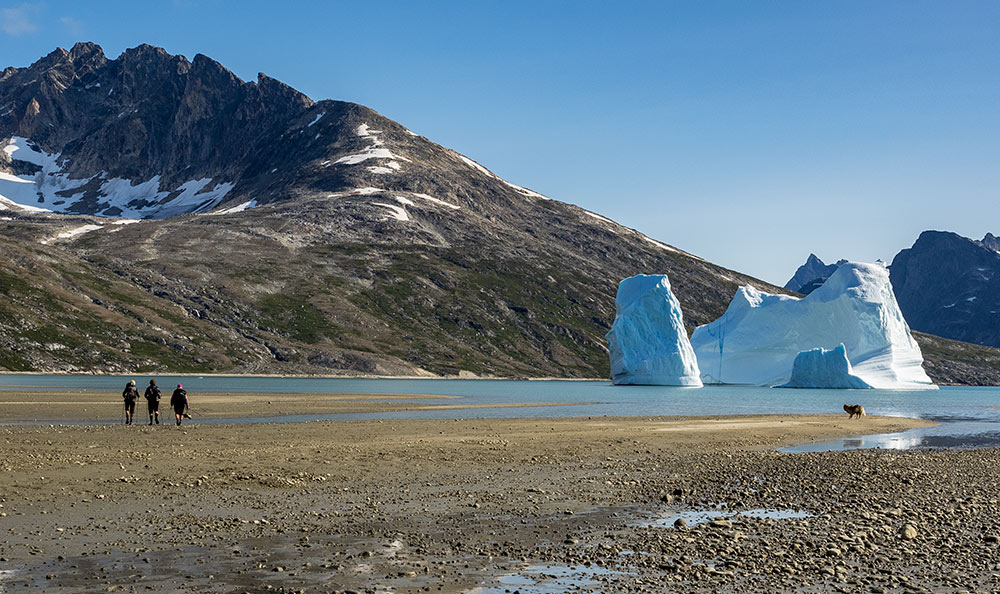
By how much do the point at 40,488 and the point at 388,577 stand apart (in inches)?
501

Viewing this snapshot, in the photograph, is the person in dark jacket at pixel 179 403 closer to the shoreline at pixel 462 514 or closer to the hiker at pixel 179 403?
the hiker at pixel 179 403

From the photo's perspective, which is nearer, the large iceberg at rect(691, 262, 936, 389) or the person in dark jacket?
the person in dark jacket

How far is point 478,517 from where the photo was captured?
782 inches

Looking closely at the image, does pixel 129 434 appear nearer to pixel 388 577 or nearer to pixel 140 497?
pixel 140 497

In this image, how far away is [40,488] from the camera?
22.0 meters

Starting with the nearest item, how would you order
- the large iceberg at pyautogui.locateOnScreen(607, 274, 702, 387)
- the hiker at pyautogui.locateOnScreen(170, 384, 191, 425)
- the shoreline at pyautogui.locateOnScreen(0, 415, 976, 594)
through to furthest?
1. the shoreline at pyautogui.locateOnScreen(0, 415, 976, 594)
2. the hiker at pyautogui.locateOnScreen(170, 384, 191, 425)
3. the large iceberg at pyautogui.locateOnScreen(607, 274, 702, 387)

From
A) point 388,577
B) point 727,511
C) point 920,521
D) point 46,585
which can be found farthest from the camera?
point 727,511

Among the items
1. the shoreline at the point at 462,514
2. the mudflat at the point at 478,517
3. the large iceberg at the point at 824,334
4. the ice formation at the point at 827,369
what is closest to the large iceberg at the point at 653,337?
the large iceberg at the point at 824,334

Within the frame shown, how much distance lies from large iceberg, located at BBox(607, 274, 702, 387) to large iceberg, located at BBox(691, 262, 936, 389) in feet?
45.6


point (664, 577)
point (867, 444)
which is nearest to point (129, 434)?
point (664, 577)

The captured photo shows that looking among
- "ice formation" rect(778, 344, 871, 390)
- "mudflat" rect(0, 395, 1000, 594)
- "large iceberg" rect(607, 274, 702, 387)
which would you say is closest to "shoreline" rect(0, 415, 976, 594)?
"mudflat" rect(0, 395, 1000, 594)

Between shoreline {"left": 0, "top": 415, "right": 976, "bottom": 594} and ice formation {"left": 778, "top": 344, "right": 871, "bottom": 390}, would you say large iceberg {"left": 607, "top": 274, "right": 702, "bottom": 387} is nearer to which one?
ice formation {"left": 778, "top": 344, "right": 871, "bottom": 390}

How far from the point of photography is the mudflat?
14.5 meters

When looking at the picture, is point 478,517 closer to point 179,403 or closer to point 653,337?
point 179,403
